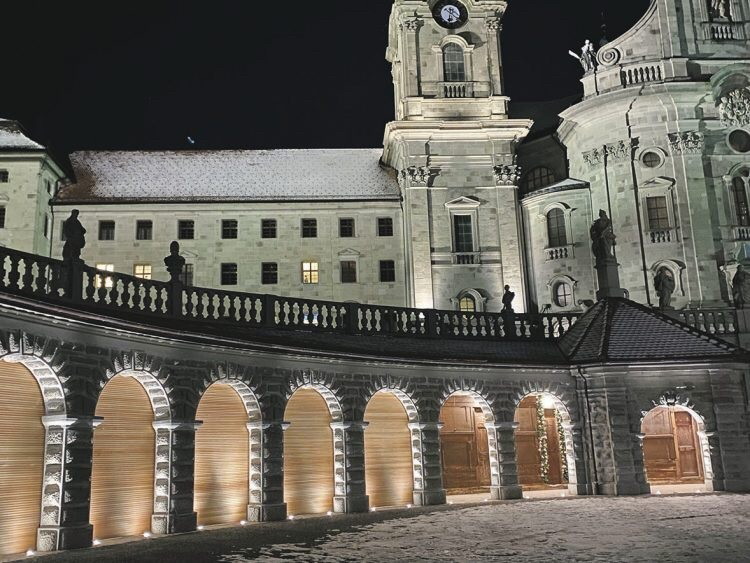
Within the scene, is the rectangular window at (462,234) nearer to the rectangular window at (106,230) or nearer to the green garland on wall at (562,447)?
the green garland on wall at (562,447)

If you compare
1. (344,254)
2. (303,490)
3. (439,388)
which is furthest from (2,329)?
(344,254)

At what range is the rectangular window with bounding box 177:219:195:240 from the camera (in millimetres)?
49875

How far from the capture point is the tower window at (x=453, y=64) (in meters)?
51.9

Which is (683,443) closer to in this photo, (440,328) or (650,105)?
(440,328)

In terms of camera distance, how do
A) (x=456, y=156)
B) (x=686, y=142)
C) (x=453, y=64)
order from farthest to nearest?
(x=453, y=64) < (x=456, y=156) < (x=686, y=142)

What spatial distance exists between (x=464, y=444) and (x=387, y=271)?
20.6 m

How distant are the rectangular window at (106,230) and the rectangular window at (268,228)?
8721 mm

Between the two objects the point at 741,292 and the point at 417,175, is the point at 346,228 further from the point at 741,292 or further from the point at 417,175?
the point at 741,292

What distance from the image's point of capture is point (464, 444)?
3094 cm

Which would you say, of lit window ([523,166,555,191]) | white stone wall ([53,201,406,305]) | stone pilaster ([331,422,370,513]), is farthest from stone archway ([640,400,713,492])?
lit window ([523,166,555,191])

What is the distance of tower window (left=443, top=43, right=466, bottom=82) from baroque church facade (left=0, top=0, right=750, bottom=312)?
88 mm

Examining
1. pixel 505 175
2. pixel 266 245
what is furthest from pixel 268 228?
pixel 505 175

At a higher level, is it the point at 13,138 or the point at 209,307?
the point at 13,138

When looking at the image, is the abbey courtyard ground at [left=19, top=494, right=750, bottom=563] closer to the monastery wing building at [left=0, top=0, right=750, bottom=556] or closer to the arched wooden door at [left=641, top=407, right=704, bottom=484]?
the monastery wing building at [left=0, top=0, right=750, bottom=556]
